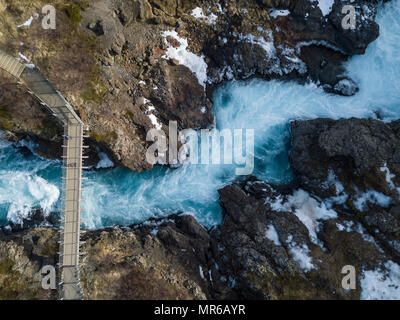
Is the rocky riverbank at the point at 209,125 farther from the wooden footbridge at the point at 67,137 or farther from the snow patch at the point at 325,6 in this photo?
the wooden footbridge at the point at 67,137

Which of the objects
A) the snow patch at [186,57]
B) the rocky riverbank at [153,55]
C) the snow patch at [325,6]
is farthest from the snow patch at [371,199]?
the snow patch at [325,6]

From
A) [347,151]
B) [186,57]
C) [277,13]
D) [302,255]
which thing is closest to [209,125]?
[186,57]

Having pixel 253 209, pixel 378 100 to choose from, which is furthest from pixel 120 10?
pixel 378 100

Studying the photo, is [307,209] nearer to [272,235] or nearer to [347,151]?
[272,235]

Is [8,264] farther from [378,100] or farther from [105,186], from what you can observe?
[378,100]

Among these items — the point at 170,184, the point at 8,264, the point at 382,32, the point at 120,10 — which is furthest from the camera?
the point at 382,32
